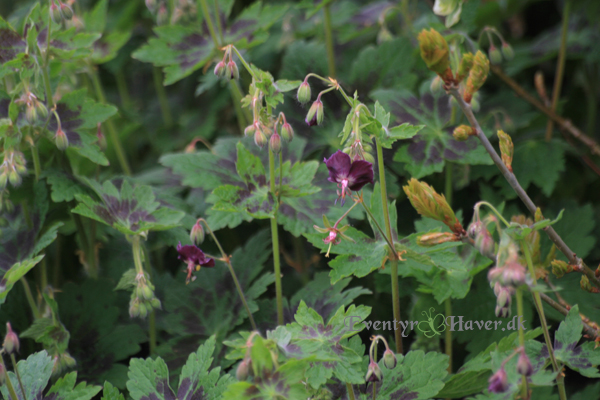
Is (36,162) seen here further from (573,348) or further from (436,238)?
(573,348)

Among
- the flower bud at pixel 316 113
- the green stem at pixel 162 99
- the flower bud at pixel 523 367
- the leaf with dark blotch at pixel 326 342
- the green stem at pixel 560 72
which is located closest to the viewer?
the flower bud at pixel 523 367

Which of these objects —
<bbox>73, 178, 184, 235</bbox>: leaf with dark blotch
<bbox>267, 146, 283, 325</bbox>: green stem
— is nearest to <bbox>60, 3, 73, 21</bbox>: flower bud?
<bbox>73, 178, 184, 235</bbox>: leaf with dark blotch

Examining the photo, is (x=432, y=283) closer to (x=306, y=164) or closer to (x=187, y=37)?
(x=306, y=164)

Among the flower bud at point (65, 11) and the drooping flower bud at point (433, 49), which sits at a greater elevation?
the flower bud at point (65, 11)

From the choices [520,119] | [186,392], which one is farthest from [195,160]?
[520,119]

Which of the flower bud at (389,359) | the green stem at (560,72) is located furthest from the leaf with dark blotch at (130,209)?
the green stem at (560,72)

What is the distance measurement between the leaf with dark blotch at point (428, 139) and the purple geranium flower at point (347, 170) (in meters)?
0.55

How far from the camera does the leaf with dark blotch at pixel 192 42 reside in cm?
187

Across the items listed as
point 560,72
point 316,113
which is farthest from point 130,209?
point 560,72

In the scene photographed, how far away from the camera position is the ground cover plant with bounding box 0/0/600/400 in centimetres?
114

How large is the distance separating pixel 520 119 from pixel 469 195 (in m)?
0.50

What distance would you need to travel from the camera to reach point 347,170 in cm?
113

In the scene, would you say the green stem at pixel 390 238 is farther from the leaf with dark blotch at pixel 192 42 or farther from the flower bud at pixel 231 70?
the leaf with dark blotch at pixel 192 42

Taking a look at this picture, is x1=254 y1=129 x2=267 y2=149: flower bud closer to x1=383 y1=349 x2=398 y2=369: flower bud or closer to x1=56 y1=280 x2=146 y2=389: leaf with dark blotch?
x1=383 y1=349 x2=398 y2=369: flower bud
